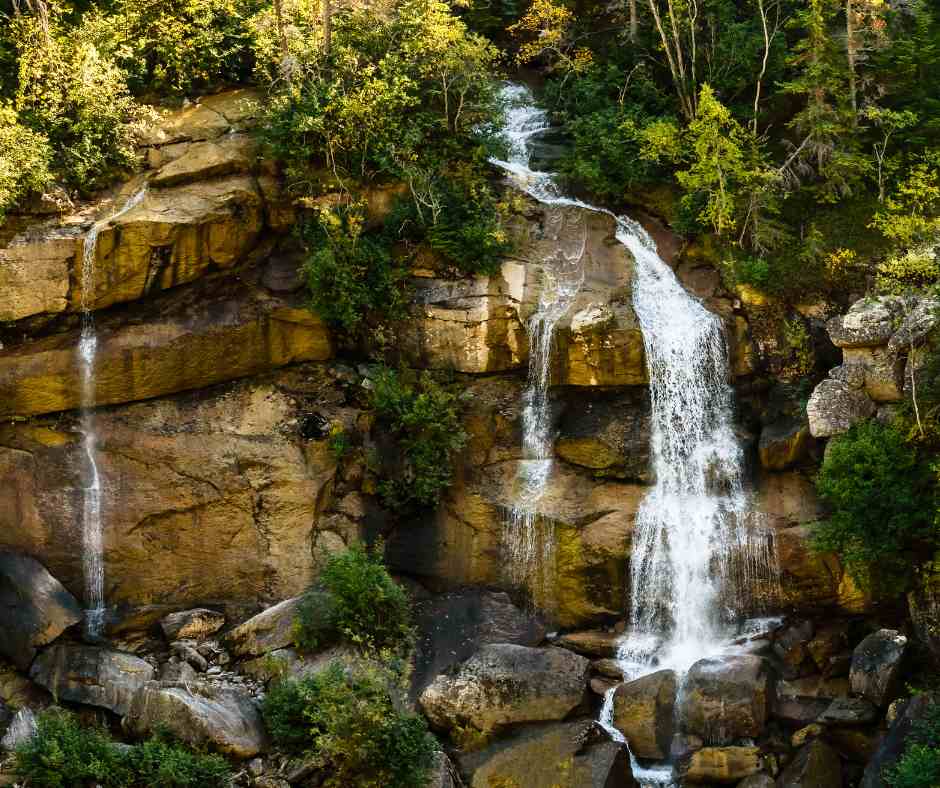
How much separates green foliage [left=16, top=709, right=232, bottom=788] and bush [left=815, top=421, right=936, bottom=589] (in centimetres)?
1058

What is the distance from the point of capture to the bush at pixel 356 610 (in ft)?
56.5

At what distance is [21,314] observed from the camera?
18828mm

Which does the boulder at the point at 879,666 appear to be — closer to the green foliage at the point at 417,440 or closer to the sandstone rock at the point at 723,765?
the sandstone rock at the point at 723,765

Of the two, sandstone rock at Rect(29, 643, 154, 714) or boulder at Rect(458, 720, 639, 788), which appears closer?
boulder at Rect(458, 720, 639, 788)

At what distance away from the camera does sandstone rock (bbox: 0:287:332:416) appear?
19.0 m

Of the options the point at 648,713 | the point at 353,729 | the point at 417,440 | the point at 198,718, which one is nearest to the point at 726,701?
the point at 648,713

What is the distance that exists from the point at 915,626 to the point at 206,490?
13.0 metres

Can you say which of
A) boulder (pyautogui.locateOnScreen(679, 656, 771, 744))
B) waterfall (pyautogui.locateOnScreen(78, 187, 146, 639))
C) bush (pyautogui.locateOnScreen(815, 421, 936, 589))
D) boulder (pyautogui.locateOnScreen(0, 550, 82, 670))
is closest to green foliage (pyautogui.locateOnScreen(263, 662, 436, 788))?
boulder (pyautogui.locateOnScreen(679, 656, 771, 744))

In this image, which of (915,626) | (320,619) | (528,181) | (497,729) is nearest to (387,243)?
(528,181)

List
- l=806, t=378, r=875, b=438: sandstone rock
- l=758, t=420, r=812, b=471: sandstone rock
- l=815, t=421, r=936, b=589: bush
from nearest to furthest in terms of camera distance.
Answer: l=815, t=421, r=936, b=589: bush
l=806, t=378, r=875, b=438: sandstone rock
l=758, t=420, r=812, b=471: sandstone rock

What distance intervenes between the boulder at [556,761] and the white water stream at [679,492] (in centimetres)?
77

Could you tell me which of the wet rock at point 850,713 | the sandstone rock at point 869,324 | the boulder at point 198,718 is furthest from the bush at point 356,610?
the sandstone rock at point 869,324

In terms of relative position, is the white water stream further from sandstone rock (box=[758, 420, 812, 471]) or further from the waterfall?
the waterfall

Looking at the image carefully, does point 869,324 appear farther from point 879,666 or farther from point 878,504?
point 879,666
